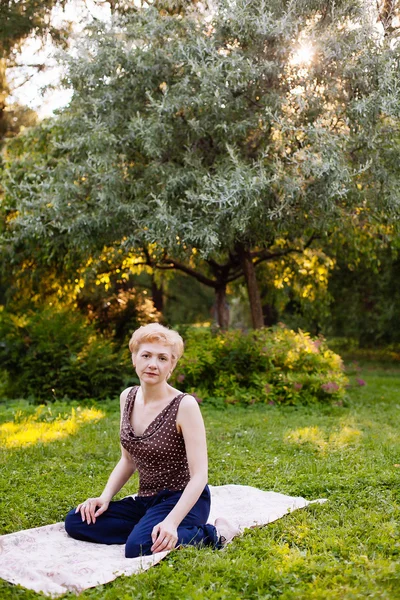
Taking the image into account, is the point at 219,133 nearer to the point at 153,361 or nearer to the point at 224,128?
the point at 224,128

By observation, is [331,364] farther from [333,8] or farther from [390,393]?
[333,8]

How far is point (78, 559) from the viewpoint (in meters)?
3.66

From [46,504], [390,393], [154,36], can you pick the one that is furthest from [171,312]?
[46,504]

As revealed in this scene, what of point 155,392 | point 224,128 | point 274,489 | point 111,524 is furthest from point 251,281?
point 111,524

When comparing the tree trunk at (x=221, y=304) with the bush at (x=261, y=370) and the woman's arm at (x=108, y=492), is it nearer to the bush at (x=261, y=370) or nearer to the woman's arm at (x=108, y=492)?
the bush at (x=261, y=370)

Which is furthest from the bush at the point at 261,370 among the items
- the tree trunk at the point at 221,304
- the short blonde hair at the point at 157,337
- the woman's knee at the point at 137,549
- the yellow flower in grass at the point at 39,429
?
the woman's knee at the point at 137,549

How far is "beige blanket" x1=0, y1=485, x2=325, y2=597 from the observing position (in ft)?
10.9

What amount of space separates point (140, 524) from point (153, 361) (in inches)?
35.8

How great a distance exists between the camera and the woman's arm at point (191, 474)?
11.7 ft

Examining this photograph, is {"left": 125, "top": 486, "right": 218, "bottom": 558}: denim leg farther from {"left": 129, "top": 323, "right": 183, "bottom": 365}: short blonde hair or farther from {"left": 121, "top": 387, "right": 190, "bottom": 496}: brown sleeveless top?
{"left": 129, "top": 323, "right": 183, "bottom": 365}: short blonde hair

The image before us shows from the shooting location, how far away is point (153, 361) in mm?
3861

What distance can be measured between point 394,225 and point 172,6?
16.9ft

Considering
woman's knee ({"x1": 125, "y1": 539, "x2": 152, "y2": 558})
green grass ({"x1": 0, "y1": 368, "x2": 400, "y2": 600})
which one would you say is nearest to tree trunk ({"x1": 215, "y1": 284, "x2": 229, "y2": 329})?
green grass ({"x1": 0, "y1": 368, "x2": 400, "y2": 600})

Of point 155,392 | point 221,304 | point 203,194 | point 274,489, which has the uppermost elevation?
point 203,194
